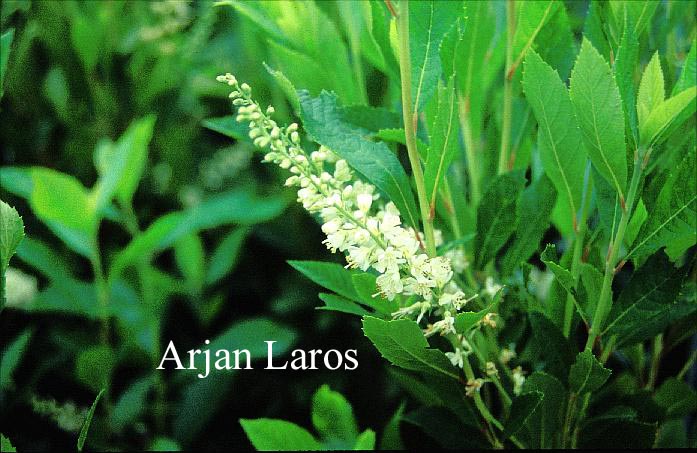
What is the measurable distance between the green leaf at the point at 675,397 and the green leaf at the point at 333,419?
12.8 inches

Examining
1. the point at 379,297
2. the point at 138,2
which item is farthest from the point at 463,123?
the point at 138,2

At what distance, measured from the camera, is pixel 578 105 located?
22.5 inches

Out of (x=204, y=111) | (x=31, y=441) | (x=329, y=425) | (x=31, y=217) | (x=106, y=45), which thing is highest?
(x=106, y=45)

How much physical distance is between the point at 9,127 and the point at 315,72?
0.65 m

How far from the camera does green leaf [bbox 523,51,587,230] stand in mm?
601

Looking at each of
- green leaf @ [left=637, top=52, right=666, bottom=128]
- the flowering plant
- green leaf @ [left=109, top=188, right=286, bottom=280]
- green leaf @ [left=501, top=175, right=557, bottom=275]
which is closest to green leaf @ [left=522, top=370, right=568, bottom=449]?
the flowering plant

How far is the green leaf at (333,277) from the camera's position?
2.18 feet

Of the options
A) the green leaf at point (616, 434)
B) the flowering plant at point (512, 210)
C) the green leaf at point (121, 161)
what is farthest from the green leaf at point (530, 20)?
the green leaf at point (121, 161)

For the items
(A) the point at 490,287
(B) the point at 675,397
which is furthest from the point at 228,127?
(B) the point at 675,397

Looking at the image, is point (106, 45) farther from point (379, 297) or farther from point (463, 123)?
point (379, 297)

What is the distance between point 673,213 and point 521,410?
0.20 metres

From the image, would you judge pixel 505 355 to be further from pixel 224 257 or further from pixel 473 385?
pixel 224 257

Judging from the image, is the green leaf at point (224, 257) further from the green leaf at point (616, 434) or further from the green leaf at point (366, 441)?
the green leaf at point (616, 434)

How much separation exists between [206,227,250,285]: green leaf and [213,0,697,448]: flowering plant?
1.28ft
